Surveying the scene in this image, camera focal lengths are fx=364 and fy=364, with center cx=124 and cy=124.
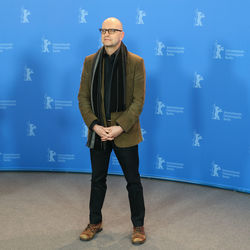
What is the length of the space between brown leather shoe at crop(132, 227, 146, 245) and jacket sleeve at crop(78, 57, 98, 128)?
2.87 ft

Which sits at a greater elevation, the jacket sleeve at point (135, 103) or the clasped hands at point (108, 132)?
the jacket sleeve at point (135, 103)

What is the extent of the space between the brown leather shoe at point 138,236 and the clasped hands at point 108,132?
2.47 ft

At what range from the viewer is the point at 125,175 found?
2.63 metres

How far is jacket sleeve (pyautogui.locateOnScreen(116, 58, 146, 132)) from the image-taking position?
8.14ft

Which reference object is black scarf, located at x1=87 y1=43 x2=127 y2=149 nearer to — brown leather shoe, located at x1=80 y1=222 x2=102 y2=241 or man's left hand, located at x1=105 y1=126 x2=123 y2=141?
man's left hand, located at x1=105 y1=126 x2=123 y2=141

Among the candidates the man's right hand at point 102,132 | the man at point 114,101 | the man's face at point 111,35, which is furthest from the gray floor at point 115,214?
the man's face at point 111,35

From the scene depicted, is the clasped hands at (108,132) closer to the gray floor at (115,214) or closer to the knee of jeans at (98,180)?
the knee of jeans at (98,180)

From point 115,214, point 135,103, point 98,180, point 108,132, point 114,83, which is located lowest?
point 115,214

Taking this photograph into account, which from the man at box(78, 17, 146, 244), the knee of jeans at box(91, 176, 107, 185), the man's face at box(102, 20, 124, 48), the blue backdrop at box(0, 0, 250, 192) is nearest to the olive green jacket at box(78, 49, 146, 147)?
the man at box(78, 17, 146, 244)

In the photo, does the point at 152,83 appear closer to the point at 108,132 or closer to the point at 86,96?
the point at 86,96

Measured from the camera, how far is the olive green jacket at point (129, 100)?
2.48 m

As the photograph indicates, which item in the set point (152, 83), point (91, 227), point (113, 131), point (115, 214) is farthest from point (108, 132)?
point (152, 83)

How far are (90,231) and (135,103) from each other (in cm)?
104

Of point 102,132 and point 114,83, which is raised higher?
point 114,83
